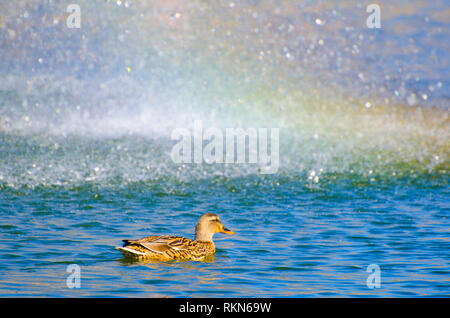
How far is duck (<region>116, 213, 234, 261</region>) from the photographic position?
43.3 feet

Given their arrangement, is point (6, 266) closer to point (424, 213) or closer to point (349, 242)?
point (349, 242)

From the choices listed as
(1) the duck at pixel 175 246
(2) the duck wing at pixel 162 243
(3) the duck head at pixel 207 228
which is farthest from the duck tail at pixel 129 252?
(3) the duck head at pixel 207 228

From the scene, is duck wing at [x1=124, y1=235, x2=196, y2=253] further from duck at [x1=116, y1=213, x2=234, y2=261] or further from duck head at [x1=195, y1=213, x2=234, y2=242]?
duck head at [x1=195, y1=213, x2=234, y2=242]

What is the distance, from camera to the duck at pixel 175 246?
1320 centimetres

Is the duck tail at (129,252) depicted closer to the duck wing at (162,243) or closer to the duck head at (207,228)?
the duck wing at (162,243)

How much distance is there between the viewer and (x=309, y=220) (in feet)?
64.6

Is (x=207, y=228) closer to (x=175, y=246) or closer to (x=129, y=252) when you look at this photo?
(x=175, y=246)

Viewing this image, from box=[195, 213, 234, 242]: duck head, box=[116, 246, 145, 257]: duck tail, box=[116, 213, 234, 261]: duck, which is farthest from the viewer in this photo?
box=[195, 213, 234, 242]: duck head

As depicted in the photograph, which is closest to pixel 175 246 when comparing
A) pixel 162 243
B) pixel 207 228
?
pixel 162 243

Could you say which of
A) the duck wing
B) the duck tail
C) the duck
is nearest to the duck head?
the duck

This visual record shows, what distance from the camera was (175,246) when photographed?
1381 centimetres

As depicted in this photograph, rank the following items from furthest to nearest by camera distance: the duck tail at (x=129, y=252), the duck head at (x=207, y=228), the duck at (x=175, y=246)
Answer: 1. the duck head at (x=207, y=228)
2. the duck at (x=175, y=246)
3. the duck tail at (x=129, y=252)

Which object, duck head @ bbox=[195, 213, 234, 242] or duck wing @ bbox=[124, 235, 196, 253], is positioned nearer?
duck wing @ bbox=[124, 235, 196, 253]
